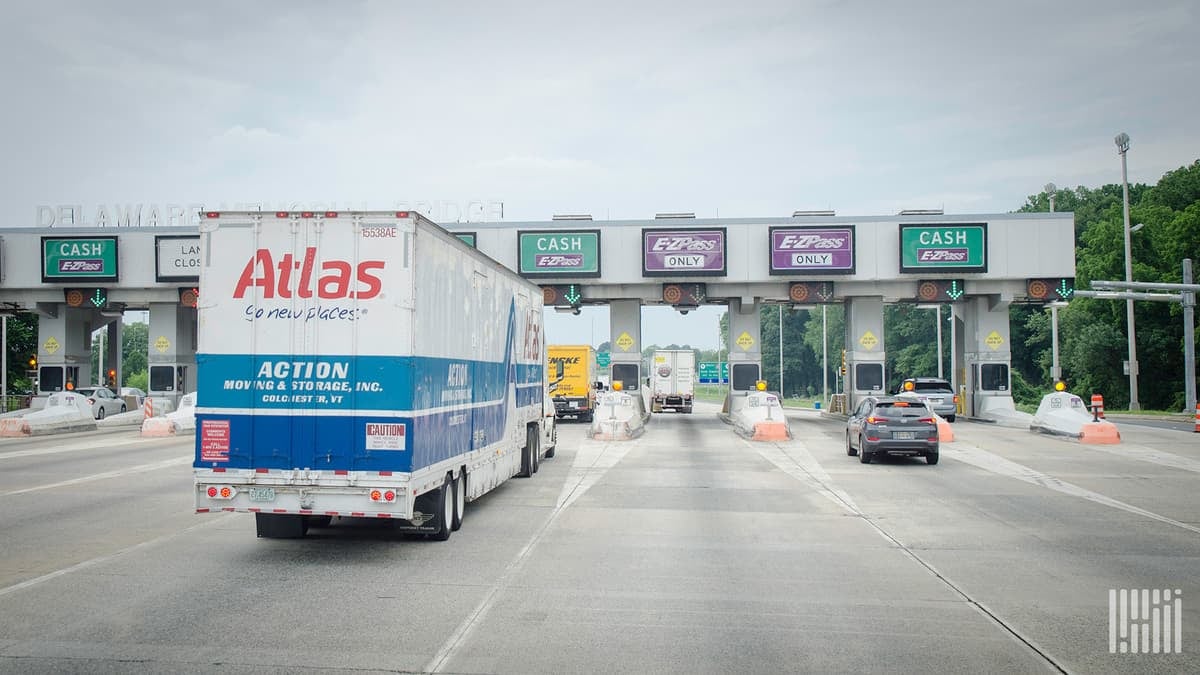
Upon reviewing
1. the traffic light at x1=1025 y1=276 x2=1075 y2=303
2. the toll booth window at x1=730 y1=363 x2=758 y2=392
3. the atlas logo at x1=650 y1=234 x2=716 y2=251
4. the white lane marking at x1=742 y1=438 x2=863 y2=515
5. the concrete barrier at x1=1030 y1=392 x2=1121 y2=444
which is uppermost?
the atlas logo at x1=650 y1=234 x2=716 y2=251

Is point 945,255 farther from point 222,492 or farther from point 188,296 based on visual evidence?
point 222,492

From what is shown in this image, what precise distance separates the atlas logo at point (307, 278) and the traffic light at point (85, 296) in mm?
36791

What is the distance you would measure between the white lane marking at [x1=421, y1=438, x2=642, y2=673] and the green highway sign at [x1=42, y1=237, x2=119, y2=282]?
992 inches

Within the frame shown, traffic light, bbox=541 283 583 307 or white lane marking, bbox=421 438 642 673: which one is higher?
traffic light, bbox=541 283 583 307

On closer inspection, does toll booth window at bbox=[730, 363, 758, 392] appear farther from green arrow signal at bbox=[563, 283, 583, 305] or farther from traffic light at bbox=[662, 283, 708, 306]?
green arrow signal at bbox=[563, 283, 583, 305]

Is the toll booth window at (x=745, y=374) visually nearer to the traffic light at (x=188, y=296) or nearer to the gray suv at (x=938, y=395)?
the gray suv at (x=938, y=395)

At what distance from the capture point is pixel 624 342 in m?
42.8

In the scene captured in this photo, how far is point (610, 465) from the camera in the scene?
877 inches

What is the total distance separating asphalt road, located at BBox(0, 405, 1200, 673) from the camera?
23.6ft

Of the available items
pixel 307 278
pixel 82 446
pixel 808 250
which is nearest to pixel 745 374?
pixel 808 250

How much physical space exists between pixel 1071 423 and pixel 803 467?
12.2 m

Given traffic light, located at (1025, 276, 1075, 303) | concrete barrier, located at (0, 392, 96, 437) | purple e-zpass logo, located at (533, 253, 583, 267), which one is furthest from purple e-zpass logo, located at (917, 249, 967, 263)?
concrete barrier, located at (0, 392, 96, 437)

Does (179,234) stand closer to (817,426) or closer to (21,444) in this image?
(21,444)

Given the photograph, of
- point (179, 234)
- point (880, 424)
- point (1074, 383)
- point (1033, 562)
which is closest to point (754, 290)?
point (880, 424)
